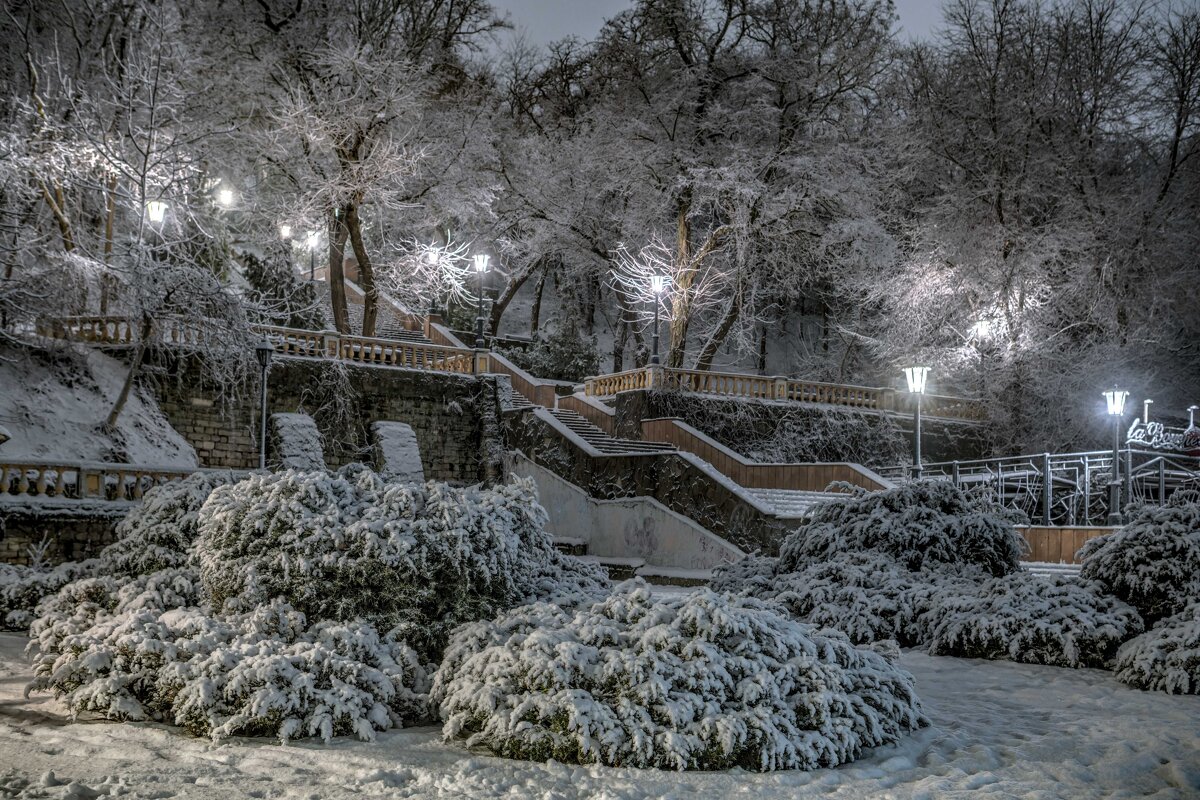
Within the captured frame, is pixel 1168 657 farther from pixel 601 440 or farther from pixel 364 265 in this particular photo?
pixel 364 265

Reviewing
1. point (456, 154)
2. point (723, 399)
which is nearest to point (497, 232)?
point (456, 154)

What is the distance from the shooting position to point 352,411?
74.6 feet

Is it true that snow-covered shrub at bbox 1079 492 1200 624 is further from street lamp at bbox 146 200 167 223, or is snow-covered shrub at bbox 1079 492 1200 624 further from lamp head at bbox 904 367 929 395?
street lamp at bbox 146 200 167 223

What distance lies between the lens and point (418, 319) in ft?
106

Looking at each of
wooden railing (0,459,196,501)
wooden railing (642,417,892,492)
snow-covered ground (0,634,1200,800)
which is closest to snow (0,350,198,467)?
wooden railing (0,459,196,501)

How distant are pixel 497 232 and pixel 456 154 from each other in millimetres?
3274

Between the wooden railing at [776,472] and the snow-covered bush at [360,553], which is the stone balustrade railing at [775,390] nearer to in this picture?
the wooden railing at [776,472]

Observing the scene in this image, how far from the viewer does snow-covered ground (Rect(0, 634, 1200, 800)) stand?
486 centimetres

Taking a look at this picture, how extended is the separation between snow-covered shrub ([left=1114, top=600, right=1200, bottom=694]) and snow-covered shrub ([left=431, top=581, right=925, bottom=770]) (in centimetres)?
244

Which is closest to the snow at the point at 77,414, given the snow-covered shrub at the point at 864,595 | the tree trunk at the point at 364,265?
the tree trunk at the point at 364,265

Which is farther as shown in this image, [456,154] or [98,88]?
[456,154]

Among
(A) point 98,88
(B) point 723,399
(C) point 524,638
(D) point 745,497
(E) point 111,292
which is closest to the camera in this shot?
(C) point 524,638

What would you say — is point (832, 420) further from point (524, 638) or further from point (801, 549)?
point (524, 638)

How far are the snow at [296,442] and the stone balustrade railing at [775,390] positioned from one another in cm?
768
